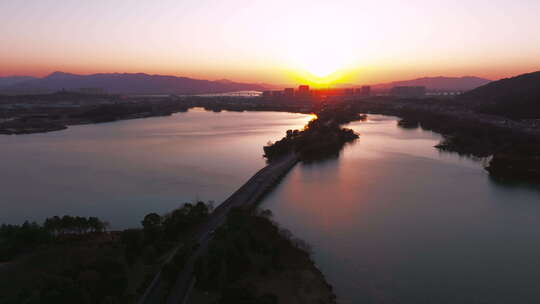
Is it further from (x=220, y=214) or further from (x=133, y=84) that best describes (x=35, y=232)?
(x=133, y=84)

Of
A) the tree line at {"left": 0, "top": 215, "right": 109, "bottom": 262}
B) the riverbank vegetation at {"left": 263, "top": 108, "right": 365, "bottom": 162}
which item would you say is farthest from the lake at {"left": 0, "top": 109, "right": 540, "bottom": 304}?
the tree line at {"left": 0, "top": 215, "right": 109, "bottom": 262}

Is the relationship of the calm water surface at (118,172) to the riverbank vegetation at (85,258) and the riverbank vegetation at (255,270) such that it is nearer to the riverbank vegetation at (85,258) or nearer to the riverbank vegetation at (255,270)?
the riverbank vegetation at (85,258)

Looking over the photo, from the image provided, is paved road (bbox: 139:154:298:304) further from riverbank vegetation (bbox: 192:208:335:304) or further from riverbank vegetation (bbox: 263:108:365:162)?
riverbank vegetation (bbox: 263:108:365:162)

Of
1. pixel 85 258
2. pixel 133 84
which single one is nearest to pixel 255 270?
pixel 85 258

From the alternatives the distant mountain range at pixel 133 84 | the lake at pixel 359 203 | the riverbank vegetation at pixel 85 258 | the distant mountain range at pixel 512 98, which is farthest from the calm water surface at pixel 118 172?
the distant mountain range at pixel 133 84

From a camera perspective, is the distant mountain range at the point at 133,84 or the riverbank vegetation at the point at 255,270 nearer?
the riverbank vegetation at the point at 255,270

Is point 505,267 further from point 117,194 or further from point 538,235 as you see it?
point 117,194
